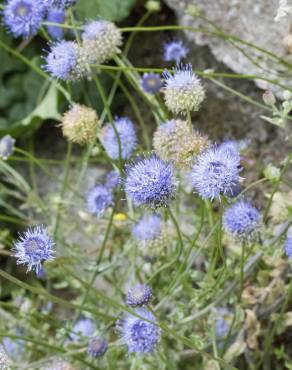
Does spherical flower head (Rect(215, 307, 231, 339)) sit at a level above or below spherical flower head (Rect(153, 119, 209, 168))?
below

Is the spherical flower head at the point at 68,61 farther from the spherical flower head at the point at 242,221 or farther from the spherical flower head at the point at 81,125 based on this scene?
the spherical flower head at the point at 242,221

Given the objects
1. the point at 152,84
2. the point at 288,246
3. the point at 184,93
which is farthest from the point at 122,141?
the point at 288,246

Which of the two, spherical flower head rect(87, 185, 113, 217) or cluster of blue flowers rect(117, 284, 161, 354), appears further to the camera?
spherical flower head rect(87, 185, 113, 217)

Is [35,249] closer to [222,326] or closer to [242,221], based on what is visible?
[242,221]

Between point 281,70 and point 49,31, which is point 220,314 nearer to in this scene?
point 281,70

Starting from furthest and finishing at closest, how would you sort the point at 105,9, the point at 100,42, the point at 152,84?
the point at 105,9 < the point at 152,84 < the point at 100,42

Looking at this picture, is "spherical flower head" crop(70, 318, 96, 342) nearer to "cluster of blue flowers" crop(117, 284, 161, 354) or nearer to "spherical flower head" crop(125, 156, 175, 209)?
"cluster of blue flowers" crop(117, 284, 161, 354)

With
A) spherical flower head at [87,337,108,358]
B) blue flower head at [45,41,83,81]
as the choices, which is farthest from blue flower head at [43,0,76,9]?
spherical flower head at [87,337,108,358]
